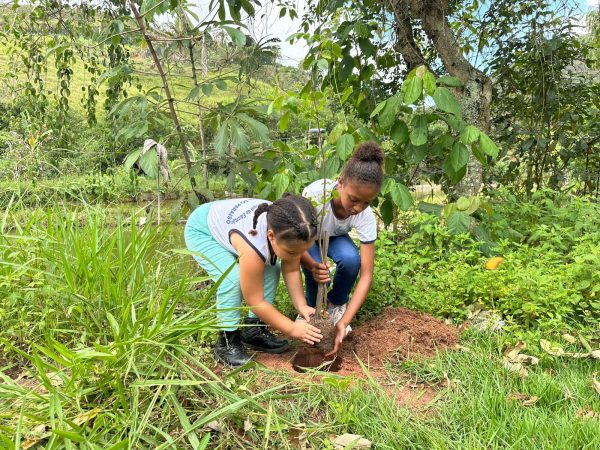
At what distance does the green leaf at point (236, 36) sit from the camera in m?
2.38

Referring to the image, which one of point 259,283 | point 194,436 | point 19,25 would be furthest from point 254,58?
point 19,25

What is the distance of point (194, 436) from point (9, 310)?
3.60ft

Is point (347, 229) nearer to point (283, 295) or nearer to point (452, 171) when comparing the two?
point (283, 295)

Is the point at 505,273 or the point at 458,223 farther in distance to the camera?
the point at 458,223

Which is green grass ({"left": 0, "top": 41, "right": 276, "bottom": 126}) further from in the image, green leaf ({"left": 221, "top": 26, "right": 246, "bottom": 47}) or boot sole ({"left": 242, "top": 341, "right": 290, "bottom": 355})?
boot sole ({"left": 242, "top": 341, "right": 290, "bottom": 355})

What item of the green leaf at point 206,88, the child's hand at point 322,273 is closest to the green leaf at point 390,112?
the green leaf at point 206,88

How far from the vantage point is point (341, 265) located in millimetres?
2322

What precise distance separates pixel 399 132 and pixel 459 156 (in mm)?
377

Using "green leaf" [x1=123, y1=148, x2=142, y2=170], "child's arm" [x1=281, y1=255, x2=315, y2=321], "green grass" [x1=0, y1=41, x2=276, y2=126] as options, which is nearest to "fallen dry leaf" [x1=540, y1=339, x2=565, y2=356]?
"child's arm" [x1=281, y1=255, x2=315, y2=321]

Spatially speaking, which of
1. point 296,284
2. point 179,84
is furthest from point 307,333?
point 179,84

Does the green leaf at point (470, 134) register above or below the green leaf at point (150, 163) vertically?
above

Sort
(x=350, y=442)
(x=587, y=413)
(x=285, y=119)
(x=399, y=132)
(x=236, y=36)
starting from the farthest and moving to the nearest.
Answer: (x=399, y=132), (x=236, y=36), (x=285, y=119), (x=587, y=413), (x=350, y=442)

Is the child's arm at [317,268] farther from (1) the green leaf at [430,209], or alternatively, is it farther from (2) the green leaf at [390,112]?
(1) the green leaf at [430,209]

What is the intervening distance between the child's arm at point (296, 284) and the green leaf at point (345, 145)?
2.65ft
